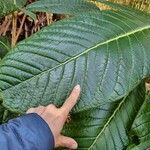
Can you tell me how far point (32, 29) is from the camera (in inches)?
108

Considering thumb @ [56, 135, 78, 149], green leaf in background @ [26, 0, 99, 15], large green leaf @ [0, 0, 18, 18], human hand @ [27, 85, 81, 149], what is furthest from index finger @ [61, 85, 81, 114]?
large green leaf @ [0, 0, 18, 18]

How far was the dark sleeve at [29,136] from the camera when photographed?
3.43ft

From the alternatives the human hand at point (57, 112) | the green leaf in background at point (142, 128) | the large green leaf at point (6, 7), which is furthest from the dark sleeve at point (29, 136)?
the large green leaf at point (6, 7)

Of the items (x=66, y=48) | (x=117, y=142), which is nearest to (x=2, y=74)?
(x=66, y=48)

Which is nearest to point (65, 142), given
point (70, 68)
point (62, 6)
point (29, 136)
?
point (29, 136)

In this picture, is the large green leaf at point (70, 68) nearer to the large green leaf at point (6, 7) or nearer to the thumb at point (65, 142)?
the thumb at point (65, 142)

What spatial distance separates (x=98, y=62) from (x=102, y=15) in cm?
13

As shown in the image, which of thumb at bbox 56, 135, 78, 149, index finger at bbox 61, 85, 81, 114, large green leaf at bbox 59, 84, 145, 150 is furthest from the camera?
large green leaf at bbox 59, 84, 145, 150

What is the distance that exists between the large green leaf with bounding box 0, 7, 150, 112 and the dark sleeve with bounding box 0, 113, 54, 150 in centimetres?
7

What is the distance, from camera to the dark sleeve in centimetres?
104

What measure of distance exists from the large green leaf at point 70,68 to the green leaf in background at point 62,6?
203 millimetres

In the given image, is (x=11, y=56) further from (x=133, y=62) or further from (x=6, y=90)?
(x=133, y=62)

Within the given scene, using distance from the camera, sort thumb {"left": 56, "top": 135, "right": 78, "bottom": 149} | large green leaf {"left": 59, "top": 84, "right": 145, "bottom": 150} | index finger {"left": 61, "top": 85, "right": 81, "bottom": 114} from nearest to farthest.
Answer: index finger {"left": 61, "top": 85, "right": 81, "bottom": 114}, thumb {"left": 56, "top": 135, "right": 78, "bottom": 149}, large green leaf {"left": 59, "top": 84, "right": 145, "bottom": 150}

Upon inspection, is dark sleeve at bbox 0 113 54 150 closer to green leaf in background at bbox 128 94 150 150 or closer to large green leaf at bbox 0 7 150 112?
large green leaf at bbox 0 7 150 112
